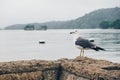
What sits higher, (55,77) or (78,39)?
(78,39)

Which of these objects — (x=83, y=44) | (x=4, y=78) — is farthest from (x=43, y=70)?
(x=83, y=44)

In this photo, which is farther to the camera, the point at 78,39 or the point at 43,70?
the point at 78,39

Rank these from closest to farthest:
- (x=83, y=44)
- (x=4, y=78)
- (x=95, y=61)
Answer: (x=4, y=78) < (x=95, y=61) < (x=83, y=44)

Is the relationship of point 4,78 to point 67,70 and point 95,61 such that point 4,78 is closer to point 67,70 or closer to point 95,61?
point 67,70

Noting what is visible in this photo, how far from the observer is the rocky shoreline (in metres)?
6.53

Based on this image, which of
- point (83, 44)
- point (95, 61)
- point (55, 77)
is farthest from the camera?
point (83, 44)

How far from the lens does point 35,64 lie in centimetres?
727

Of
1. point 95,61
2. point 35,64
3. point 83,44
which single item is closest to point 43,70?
point 35,64

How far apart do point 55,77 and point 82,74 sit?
3.00 ft

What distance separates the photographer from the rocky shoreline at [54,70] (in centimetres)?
653

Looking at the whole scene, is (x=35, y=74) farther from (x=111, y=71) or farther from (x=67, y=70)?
(x=111, y=71)

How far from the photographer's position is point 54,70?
741 cm

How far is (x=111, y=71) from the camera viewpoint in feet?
21.2

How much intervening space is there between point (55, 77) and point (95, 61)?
3.85 feet
